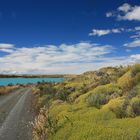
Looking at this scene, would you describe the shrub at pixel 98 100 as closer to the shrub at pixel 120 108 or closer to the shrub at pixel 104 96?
the shrub at pixel 104 96

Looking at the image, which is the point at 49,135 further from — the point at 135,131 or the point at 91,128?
the point at 135,131

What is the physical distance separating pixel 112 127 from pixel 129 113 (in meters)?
1.94

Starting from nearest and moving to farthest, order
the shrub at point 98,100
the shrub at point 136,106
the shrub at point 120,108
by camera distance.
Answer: the shrub at point 136,106, the shrub at point 120,108, the shrub at point 98,100

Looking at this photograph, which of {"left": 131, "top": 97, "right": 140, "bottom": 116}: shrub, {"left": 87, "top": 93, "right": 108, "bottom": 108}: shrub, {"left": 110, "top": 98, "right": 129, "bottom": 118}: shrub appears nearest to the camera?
{"left": 131, "top": 97, "right": 140, "bottom": 116}: shrub

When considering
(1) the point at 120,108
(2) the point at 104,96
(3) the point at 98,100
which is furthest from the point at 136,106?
(2) the point at 104,96

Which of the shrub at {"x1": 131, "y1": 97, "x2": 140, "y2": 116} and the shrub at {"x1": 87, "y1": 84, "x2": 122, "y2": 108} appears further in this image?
the shrub at {"x1": 87, "y1": 84, "x2": 122, "y2": 108}

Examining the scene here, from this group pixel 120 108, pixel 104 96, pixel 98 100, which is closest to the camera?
pixel 120 108

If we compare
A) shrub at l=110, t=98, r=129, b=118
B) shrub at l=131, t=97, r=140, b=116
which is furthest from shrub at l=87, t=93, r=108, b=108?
shrub at l=131, t=97, r=140, b=116

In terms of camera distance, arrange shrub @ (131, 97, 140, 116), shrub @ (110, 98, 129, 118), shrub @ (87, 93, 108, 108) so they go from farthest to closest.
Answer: shrub @ (87, 93, 108, 108) < shrub @ (110, 98, 129, 118) < shrub @ (131, 97, 140, 116)

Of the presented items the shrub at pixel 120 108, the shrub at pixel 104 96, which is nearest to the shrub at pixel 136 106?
the shrub at pixel 120 108

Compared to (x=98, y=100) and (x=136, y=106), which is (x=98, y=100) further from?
(x=136, y=106)

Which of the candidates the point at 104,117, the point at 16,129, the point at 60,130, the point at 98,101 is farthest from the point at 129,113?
the point at 16,129

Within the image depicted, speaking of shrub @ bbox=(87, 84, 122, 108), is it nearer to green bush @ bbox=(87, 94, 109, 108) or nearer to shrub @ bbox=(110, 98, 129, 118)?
green bush @ bbox=(87, 94, 109, 108)

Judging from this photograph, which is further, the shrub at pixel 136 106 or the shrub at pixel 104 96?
the shrub at pixel 104 96
